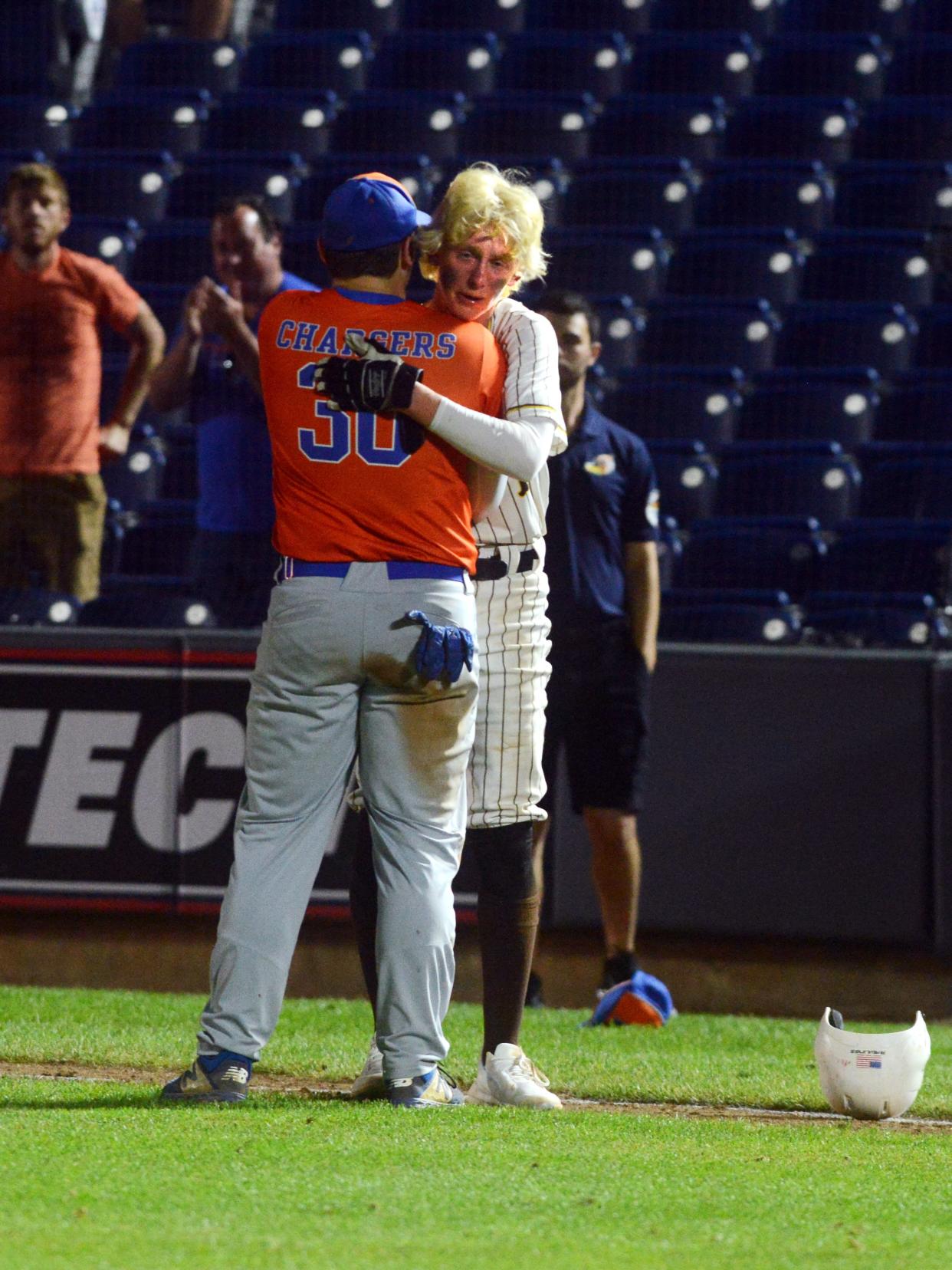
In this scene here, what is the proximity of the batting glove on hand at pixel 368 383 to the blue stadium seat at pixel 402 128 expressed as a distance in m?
7.29

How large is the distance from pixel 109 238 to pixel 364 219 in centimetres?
576

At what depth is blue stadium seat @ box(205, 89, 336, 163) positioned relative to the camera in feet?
36.4

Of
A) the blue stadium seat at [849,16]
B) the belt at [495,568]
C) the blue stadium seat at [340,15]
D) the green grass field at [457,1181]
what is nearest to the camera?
the green grass field at [457,1181]

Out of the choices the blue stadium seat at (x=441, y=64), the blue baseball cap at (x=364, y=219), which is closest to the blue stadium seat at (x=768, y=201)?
the blue stadium seat at (x=441, y=64)

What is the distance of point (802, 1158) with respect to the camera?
3.55 metres

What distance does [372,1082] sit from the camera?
3996 millimetres

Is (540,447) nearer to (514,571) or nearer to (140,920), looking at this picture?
(514,571)

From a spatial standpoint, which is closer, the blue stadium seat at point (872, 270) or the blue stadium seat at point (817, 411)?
the blue stadium seat at point (817, 411)

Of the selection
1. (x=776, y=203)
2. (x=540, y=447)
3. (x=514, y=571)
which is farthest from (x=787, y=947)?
(x=776, y=203)

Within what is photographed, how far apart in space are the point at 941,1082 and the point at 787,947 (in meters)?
1.89

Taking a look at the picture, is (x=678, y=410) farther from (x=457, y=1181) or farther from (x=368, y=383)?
(x=457, y=1181)

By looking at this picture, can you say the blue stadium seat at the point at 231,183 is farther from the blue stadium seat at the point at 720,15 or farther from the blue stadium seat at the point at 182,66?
the blue stadium seat at the point at 720,15

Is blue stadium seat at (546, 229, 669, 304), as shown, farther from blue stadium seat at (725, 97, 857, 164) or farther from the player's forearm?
the player's forearm

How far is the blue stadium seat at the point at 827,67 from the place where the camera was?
11.3m
